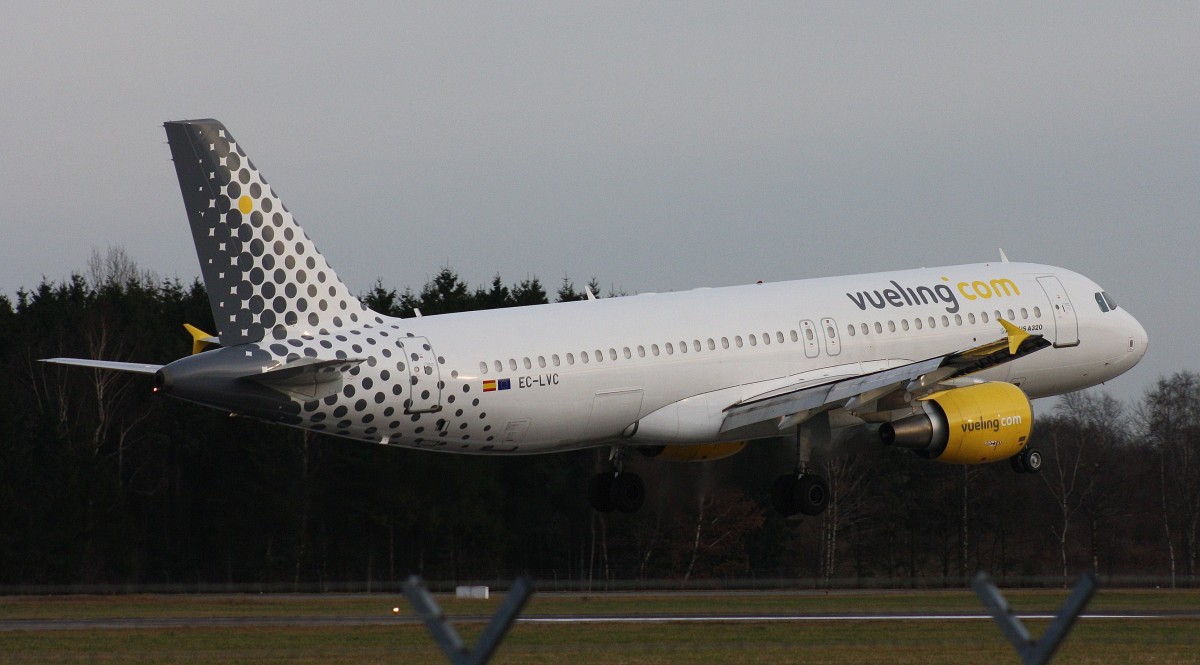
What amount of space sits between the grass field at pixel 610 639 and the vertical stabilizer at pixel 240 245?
6240mm

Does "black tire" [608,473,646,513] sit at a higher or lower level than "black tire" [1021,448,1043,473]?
lower

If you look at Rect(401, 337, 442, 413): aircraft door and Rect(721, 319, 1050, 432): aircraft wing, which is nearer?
Rect(401, 337, 442, 413): aircraft door

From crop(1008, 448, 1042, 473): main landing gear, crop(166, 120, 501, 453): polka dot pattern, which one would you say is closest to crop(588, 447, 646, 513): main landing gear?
crop(166, 120, 501, 453): polka dot pattern

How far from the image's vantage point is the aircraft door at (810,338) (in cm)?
4006

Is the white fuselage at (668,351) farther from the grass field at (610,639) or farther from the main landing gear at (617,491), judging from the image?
the grass field at (610,639)

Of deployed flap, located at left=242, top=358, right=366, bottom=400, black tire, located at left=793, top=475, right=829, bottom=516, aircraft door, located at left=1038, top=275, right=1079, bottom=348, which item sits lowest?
black tire, located at left=793, top=475, right=829, bottom=516

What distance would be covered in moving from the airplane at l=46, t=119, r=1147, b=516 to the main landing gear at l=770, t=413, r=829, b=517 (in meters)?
0.05

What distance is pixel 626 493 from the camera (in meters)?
42.3

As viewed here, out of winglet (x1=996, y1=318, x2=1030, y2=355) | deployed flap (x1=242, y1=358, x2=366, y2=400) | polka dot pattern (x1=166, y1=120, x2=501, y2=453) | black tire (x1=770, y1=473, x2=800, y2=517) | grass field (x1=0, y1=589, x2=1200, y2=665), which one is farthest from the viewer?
black tire (x1=770, y1=473, x2=800, y2=517)

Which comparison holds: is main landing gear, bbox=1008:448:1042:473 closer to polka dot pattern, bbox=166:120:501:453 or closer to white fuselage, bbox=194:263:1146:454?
white fuselage, bbox=194:263:1146:454

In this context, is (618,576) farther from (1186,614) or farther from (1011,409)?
(1011,409)

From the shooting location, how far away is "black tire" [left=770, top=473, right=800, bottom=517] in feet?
134

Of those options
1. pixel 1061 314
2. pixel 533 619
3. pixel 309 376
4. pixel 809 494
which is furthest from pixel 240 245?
pixel 1061 314

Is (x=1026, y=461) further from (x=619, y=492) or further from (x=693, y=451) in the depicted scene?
(x=619, y=492)
